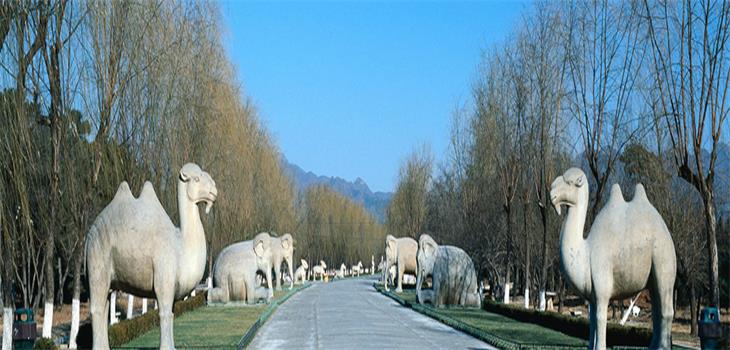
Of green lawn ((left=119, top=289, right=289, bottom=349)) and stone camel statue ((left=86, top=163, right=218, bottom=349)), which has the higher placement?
stone camel statue ((left=86, top=163, right=218, bottom=349))


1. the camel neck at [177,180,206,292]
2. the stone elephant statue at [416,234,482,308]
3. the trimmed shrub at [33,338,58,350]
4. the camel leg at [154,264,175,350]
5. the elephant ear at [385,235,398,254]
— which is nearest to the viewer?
the camel leg at [154,264,175,350]

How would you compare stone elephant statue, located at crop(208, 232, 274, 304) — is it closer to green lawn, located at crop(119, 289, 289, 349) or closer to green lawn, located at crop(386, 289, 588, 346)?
green lawn, located at crop(119, 289, 289, 349)

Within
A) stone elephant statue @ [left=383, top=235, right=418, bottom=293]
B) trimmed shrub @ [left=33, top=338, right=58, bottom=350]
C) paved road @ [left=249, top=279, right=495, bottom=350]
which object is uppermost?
stone elephant statue @ [left=383, top=235, right=418, bottom=293]

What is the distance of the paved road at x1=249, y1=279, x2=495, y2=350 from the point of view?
1898 cm

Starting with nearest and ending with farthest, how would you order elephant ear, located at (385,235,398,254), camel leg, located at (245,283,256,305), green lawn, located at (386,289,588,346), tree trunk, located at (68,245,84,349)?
tree trunk, located at (68,245,84,349)
green lawn, located at (386,289,588,346)
camel leg, located at (245,283,256,305)
elephant ear, located at (385,235,398,254)

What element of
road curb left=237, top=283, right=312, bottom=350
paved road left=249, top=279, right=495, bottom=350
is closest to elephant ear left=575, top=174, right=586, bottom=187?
paved road left=249, top=279, right=495, bottom=350

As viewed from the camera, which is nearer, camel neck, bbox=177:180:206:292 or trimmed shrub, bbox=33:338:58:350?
trimmed shrub, bbox=33:338:58:350

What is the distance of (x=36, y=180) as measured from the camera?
1702 centimetres

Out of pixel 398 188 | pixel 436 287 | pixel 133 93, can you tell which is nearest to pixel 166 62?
pixel 133 93

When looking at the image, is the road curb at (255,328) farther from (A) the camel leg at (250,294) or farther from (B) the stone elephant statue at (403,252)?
(B) the stone elephant statue at (403,252)

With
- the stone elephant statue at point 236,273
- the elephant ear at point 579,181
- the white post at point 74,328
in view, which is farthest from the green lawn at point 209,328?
the elephant ear at point 579,181

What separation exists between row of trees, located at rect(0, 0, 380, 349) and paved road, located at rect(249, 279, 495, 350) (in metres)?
4.27

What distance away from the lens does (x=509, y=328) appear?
23.0m

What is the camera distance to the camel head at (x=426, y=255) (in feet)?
109
